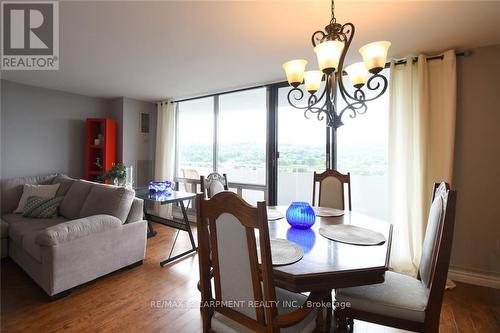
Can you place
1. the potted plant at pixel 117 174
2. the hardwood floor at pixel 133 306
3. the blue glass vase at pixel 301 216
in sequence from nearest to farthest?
the blue glass vase at pixel 301 216 → the hardwood floor at pixel 133 306 → the potted plant at pixel 117 174

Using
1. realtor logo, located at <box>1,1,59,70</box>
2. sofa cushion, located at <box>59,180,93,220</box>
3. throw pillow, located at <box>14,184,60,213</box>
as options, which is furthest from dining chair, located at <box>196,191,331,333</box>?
throw pillow, located at <box>14,184,60,213</box>

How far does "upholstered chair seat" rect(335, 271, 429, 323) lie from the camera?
46.9 inches

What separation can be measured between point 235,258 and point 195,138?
3.86m

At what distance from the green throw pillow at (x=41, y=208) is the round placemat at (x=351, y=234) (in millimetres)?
3199

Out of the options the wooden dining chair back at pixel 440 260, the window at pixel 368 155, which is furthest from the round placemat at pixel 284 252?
the window at pixel 368 155

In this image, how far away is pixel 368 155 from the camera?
2.94m

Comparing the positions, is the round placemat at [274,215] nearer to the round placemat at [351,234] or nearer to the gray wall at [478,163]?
the round placemat at [351,234]

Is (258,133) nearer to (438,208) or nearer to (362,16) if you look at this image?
(362,16)

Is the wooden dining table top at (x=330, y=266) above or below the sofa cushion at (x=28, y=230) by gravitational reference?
above

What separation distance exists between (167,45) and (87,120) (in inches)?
113

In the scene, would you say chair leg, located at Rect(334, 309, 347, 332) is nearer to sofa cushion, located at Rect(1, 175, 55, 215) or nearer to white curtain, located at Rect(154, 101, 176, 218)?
white curtain, located at Rect(154, 101, 176, 218)

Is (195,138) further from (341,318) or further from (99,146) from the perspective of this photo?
(341,318)

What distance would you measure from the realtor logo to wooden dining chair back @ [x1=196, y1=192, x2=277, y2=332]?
206 cm

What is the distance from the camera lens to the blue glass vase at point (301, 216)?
1.60 m
